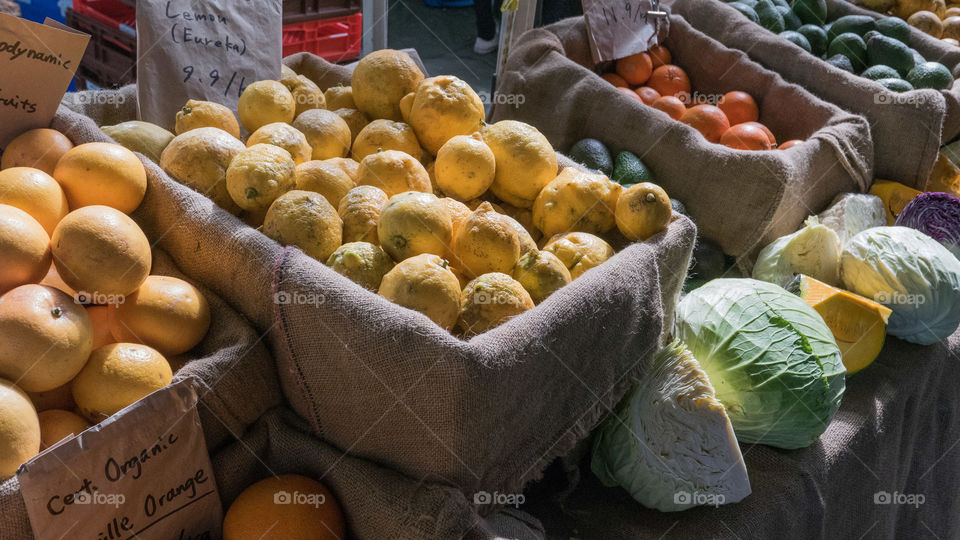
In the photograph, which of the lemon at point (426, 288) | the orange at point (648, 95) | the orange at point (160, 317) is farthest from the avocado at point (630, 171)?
the orange at point (160, 317)

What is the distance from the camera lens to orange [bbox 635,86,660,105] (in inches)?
111

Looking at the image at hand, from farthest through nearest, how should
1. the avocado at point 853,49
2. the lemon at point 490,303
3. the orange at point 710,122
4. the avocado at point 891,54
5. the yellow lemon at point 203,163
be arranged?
the avocado at point 853,49, the avocado at point 891,54, the orange at point 710,122, the yellow lemon at point 203,163, the lemon at point 490,303

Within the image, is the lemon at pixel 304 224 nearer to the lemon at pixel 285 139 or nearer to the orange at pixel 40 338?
the lemon at pixel 285 139

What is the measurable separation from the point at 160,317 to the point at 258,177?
0.33 m

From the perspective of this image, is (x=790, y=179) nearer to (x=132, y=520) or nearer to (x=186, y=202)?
(x=186, y=202)

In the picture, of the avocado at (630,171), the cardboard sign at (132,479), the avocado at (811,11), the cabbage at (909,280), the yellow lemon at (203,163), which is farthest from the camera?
the avocado at (811,11)

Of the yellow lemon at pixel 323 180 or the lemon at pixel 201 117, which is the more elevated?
the lemon at pixel 201 117

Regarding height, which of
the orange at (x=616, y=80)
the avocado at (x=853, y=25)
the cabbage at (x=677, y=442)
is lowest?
the cabbage at (x=677, y=442)

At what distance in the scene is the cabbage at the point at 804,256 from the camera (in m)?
2.08

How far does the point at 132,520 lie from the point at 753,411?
1.31 m

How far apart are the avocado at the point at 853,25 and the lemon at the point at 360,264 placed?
9.88 ft

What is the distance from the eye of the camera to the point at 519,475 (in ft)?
4.24

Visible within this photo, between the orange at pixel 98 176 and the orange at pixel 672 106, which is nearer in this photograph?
the orange at pixel 98 176

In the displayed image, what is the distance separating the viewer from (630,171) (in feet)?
7.52
